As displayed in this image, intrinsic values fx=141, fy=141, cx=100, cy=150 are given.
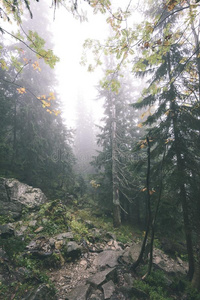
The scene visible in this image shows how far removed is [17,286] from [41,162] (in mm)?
9952

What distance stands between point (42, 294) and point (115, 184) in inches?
333

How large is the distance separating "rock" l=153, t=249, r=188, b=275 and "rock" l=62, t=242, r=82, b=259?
3114 millimetres

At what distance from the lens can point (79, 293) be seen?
3803 millimetres

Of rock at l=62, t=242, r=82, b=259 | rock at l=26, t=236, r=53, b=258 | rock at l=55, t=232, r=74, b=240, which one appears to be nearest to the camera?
rock at l=26, t=236, r=53, b=258

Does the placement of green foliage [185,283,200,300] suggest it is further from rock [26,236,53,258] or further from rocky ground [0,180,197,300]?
rock [26,236,53,258]

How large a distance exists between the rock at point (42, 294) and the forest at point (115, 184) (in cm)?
3

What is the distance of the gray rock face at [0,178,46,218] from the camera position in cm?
744

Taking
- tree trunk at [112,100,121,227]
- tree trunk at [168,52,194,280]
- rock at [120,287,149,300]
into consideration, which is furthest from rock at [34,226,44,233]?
tree trunk at [168,52,194,280]

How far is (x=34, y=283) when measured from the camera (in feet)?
12.6

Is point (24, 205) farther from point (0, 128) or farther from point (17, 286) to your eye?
point (0, 128)

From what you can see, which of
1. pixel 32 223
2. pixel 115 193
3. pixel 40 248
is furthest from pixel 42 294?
pixel 115 193

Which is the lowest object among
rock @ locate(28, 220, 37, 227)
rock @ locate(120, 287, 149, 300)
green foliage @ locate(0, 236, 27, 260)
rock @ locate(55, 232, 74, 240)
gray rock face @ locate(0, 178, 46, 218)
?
rock @ locate(120, 287, 149, 300)

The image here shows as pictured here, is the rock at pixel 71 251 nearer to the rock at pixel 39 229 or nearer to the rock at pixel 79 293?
the rock at pixel 79 293

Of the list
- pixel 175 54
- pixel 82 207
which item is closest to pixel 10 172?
pixel 82 207
